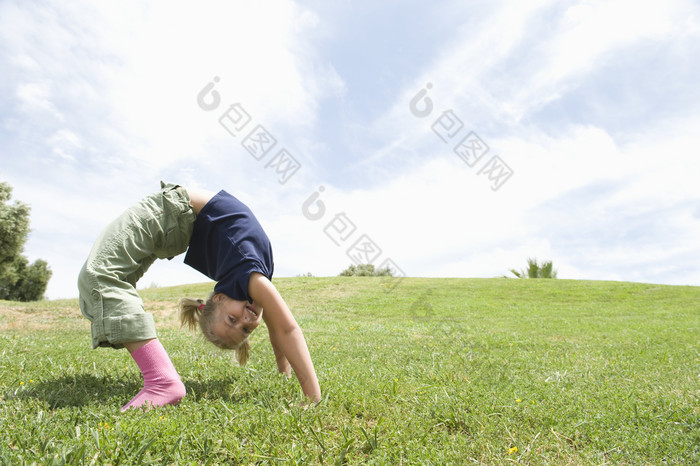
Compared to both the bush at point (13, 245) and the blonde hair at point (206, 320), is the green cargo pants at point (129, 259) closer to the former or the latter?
the blonde hair at point (206, 320)

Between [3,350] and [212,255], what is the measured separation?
3.55 m

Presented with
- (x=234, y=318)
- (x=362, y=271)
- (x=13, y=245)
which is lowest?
(x=13, y=245)

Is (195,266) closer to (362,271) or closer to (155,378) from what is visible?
(155,378)

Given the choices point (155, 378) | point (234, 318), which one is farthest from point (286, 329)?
point (155, 378)

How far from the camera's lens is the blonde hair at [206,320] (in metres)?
3.52

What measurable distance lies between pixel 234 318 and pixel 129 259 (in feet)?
2.95

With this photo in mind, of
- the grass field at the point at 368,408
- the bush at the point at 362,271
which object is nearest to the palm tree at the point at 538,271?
the bush at the point at 362,271

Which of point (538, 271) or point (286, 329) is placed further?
point (538, 271)

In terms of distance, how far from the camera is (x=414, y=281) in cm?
2752

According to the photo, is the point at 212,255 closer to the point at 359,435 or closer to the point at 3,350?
the point at 359,435

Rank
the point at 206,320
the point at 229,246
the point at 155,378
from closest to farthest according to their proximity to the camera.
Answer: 1. the point at 155,378
2. the point at 229,246
3. the point at 206,320

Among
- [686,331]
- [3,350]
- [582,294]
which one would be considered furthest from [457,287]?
[3,350]

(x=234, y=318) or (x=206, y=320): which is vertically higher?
(x=234, y=318)

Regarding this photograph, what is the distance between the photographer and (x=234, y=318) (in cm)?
338
